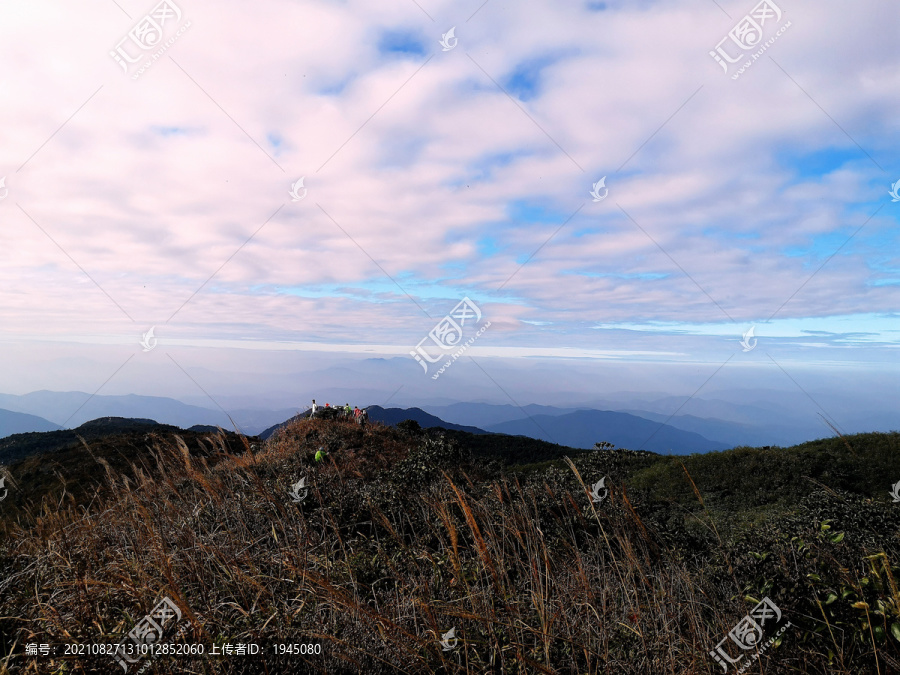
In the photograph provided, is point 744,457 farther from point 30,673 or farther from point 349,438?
point 30,673

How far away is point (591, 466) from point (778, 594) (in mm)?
8535

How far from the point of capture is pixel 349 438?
19.6m

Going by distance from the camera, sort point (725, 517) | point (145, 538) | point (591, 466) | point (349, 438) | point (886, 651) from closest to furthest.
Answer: point (886, 651) → point (145, 538) → point (591, 466) → point (725, 517) → point (349, 438)

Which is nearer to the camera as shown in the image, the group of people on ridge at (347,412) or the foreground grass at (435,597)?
the foreground grass at (435,597)

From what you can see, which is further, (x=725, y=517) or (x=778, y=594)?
(x=725, y=517)

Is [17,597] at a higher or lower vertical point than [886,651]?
higher

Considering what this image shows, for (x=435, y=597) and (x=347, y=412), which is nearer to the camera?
(x=435, y=597)

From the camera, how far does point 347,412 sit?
23.3 metres

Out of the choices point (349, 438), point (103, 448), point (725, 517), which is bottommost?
point (725, 517)

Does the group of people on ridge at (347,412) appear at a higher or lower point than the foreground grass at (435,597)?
higher

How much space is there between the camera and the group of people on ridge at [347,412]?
2213 centimetres

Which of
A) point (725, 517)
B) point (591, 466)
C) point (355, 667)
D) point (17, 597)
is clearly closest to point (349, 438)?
point (591, 466)

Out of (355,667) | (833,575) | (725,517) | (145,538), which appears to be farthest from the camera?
(725,517)

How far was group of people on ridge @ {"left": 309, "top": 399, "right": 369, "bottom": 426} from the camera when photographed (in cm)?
2213
